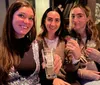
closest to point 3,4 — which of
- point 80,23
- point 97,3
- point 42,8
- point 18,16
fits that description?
point 42,8

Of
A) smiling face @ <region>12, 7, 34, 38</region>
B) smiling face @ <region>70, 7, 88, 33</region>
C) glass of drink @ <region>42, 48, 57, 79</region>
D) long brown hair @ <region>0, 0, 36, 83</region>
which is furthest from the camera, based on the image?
smiling face @ <region>70, 7, 88, 33</region>

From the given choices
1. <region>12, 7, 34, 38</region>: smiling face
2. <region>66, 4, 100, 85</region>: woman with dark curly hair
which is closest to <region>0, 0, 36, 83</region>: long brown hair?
<region>12, 7, 34, 38</region>: smiling face

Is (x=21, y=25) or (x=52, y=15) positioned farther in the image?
(x=52, y=15)

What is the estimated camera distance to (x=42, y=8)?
4.13 m

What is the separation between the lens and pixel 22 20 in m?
1.55

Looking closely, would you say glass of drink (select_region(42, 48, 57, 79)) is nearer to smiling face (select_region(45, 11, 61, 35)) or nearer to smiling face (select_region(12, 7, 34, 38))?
smiling face (select_region(12, 7, 34, 38))

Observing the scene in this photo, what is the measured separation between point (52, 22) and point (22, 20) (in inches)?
29.0

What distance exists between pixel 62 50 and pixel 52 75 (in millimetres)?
822

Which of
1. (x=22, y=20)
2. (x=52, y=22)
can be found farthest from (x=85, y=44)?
(x=22, y=20)

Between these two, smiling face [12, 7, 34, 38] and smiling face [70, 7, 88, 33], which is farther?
smiling face [70, 7, 88, 33]

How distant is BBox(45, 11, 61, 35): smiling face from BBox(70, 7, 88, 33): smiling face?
0.54 ft

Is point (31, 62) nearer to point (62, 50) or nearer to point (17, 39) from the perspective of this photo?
point (17, 39)

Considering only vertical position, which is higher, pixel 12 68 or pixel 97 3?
pixel 97 3

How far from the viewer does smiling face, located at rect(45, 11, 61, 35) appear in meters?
2.24
